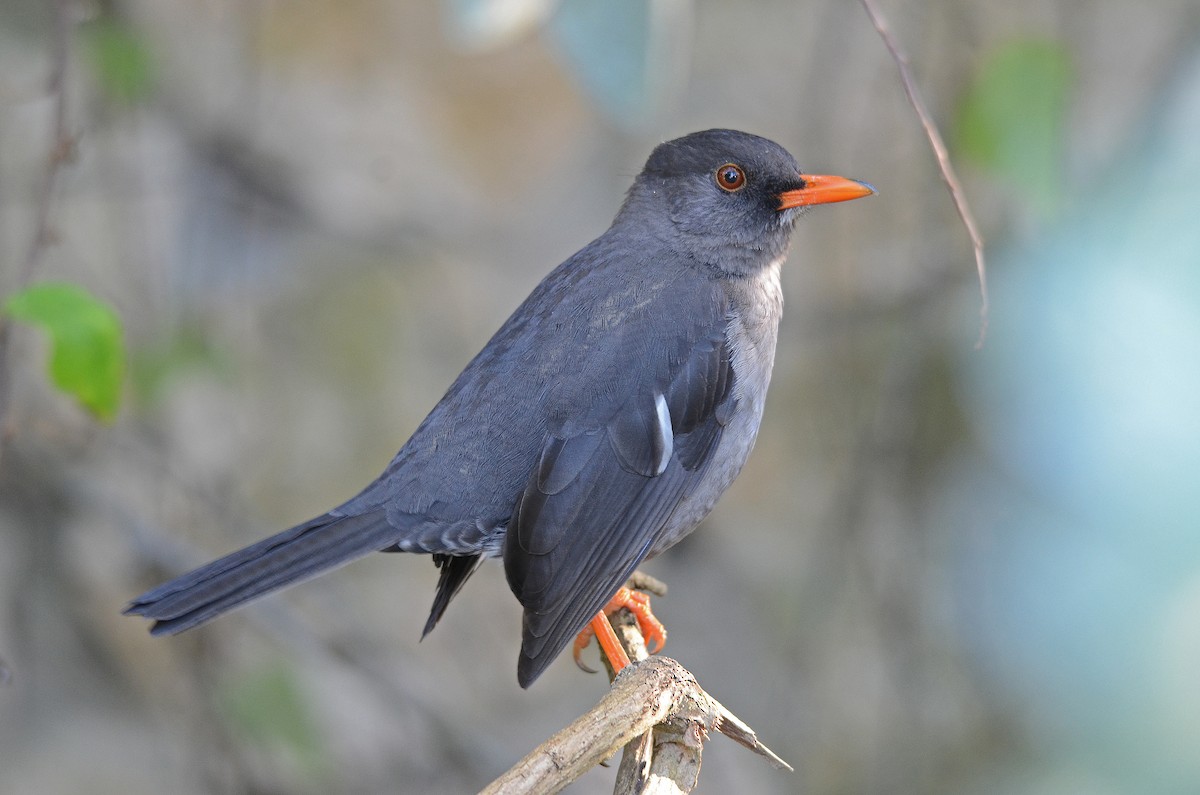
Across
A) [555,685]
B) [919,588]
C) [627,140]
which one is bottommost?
[555,685]

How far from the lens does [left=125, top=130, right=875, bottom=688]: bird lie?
308 centimetres

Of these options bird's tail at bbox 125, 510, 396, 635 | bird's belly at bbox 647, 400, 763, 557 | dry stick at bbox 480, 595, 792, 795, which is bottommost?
bird's tail at bbox 125, 510, 396, 635

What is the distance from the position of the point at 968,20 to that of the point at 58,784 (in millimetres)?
5127

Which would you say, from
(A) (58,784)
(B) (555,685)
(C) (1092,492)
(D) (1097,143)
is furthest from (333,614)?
(D) (1097,143)

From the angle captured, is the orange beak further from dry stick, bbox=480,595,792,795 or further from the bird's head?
dry stick, bbox=480,595,792,795

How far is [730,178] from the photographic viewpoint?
3.77m

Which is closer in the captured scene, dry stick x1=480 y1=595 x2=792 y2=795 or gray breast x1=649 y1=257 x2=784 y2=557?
dry stick x1=480 y1=595 x2=792 y2=795

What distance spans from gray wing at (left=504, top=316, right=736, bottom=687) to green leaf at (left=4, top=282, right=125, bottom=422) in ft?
3.33

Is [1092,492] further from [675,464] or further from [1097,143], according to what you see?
[675,464]

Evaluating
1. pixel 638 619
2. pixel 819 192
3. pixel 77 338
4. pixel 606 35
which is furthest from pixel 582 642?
pixel 606 35

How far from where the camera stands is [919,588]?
225 inches

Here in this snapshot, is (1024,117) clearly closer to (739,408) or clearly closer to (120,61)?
(739,408)

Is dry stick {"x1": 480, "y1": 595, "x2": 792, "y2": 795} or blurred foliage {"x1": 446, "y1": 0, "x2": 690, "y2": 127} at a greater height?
blurred foliage {"x1": 446, "y1": 0, "x2": 690, "y2": 127}

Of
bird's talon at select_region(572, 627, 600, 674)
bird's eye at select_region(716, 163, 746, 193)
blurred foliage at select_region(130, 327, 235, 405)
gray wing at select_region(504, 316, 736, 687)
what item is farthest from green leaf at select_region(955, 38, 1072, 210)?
blurred foliage at select_region(130, 327, 235, 405)
